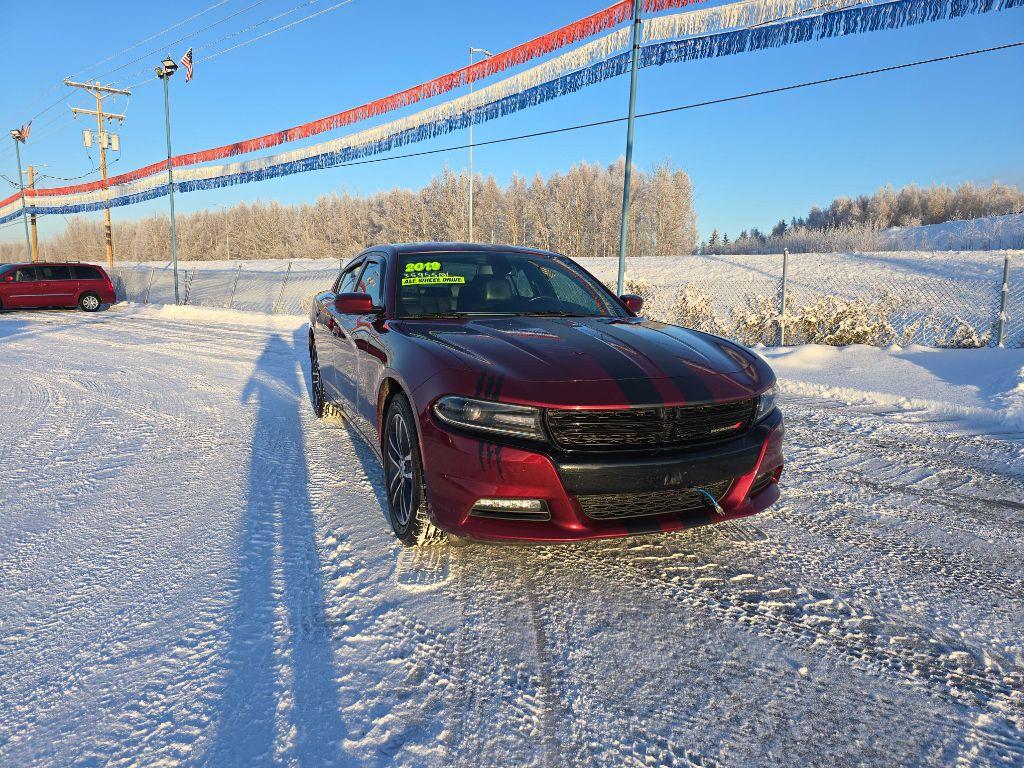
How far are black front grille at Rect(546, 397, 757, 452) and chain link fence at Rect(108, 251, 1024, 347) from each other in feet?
13.5

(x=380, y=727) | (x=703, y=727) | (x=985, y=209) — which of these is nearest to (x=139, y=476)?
(x=380, y=727)

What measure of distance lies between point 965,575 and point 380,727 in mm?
2635

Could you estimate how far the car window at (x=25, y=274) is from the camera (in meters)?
19.2

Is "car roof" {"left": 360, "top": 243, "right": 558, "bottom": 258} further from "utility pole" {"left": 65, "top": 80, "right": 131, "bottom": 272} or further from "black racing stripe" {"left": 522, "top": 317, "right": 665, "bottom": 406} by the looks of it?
"utility pole" {"left": 65, "top": 80, "right": 131, "bottom": 272}

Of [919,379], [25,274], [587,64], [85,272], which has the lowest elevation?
[919,379]

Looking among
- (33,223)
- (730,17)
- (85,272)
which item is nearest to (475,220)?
(33,223)

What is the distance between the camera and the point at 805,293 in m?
17.8

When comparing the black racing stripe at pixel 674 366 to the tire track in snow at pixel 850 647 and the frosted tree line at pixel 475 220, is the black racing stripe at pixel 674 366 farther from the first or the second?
the frosted tree line at pixel 475 220

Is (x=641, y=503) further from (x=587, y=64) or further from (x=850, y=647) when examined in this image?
(x=587, y=64)

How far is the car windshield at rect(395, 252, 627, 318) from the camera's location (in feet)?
12.6

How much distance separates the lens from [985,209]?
62750 mm

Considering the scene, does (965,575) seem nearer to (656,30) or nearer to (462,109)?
(656,30)

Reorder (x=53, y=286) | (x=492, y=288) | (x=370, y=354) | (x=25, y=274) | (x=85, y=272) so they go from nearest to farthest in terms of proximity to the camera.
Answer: (x=370, y=354) → (x=492, y=288) → (x=25, y=274) → (x=53, y=286) → (x=85, y=272)

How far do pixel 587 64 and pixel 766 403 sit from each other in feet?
33.7
